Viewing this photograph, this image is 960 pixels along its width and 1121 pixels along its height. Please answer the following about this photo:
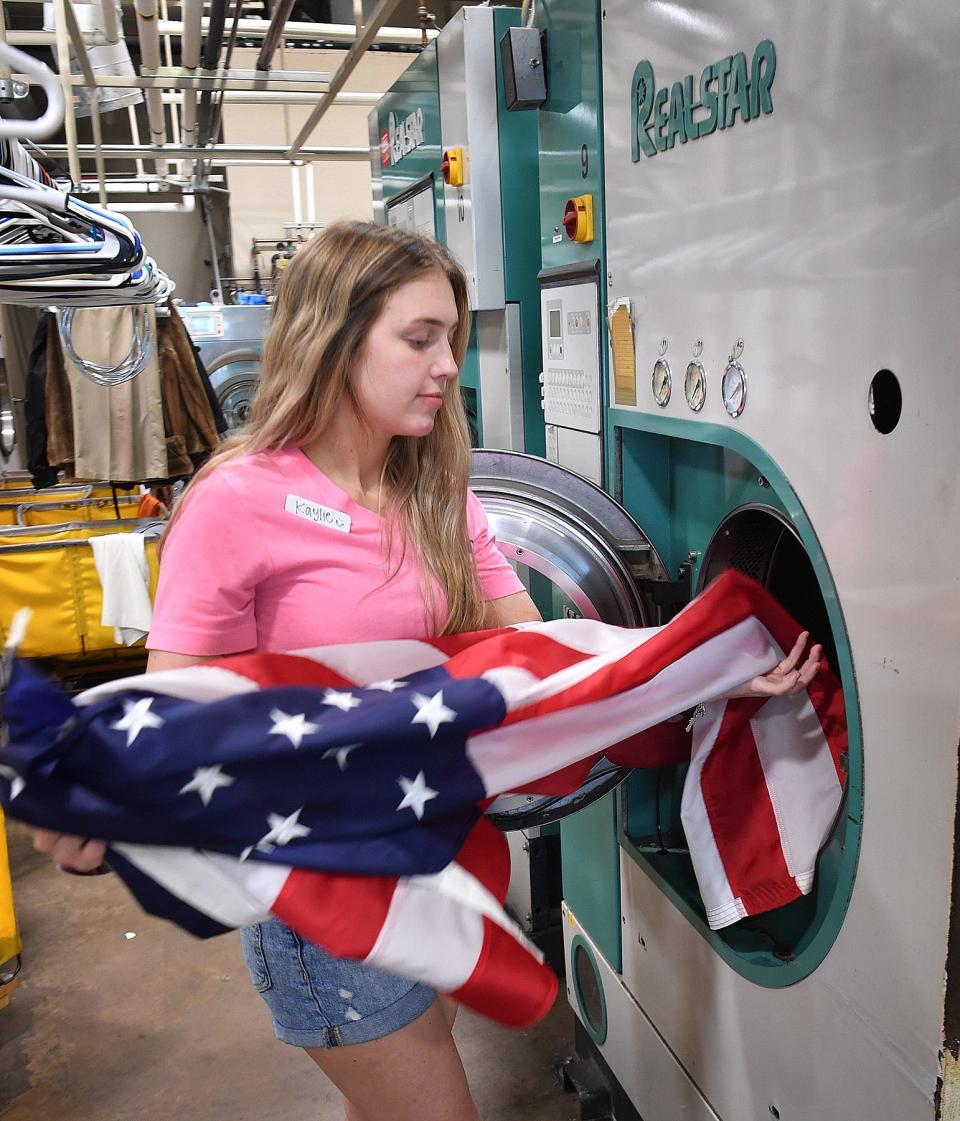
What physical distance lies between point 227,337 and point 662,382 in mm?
5627

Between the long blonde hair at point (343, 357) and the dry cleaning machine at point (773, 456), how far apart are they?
31cm

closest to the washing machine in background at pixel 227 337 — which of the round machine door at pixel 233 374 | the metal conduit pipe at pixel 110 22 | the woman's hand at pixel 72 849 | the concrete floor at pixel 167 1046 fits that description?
the round machine door at pixel 233 374

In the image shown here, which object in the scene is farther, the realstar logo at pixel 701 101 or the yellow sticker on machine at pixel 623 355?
the yellow sticker on machine at pixel 623 355

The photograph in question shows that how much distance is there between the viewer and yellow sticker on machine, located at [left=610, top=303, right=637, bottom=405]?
1700mm

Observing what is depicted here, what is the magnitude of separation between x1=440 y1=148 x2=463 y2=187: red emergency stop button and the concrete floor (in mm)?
2201

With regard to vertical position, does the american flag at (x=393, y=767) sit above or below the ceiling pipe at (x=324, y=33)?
below

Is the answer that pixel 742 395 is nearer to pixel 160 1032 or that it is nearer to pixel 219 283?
pixel 160 1032

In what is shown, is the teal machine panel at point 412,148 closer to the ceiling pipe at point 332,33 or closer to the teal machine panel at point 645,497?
the teal machine panel at point 645,497

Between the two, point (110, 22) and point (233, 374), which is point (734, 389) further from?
point (233, 374)

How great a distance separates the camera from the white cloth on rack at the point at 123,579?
412cm

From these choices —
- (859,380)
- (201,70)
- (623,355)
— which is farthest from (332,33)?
(859,380)

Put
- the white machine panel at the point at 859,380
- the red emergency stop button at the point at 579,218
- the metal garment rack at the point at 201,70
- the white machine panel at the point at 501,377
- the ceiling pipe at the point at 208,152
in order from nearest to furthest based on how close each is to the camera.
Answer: the white machine panel at the point at 859,380
the red emergency stop button at the point at 579,218
the white machine panel at the point at 501,377
the metal garment rack at the point at 201,70
the ceiling pipe at the point at 208,152

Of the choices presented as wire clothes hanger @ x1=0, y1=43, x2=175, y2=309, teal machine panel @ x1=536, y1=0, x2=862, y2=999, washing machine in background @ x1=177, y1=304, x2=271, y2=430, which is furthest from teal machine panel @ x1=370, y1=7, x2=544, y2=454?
washing machine in background @ x1=177, y1=304, x2=271, y2=430

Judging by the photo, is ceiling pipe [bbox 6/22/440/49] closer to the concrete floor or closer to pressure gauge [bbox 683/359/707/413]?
pressure gauge [bbox 683/359/707/413]
